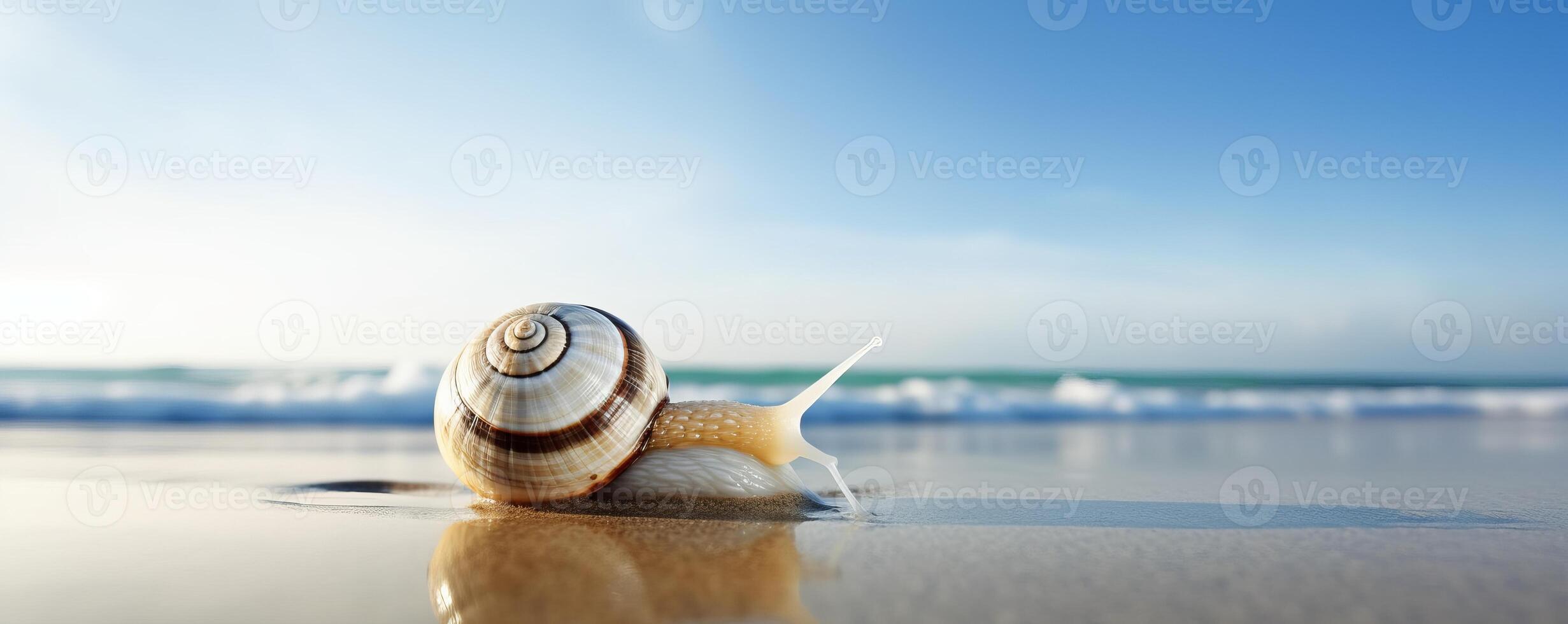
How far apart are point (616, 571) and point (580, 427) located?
3.76 feet

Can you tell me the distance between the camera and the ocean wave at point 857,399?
8.38 metres

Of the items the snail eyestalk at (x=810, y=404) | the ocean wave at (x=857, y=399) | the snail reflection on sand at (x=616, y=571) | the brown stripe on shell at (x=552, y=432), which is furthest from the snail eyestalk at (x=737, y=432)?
the ocean wave at (x=857, y=399)

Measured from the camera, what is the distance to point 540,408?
3.32 m

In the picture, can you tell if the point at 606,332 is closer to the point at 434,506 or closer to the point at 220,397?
the point at 434,506

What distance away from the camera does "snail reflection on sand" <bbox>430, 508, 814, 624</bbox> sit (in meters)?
1.94

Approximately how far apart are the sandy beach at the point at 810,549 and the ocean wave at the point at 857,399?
378 cm

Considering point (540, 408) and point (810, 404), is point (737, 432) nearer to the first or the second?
point (810, 404)

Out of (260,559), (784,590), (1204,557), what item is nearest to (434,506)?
(260,559)

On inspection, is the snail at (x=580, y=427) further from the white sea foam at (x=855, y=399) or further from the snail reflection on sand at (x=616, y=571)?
the white sea foam at (x=855, y=399)

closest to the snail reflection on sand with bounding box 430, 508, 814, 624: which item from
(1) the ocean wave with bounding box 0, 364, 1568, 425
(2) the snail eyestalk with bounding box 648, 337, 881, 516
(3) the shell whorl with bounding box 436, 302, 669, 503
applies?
(3) the shell whorl with bounding box 436, 302, 669, 503

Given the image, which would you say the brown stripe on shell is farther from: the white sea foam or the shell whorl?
the white sea foam

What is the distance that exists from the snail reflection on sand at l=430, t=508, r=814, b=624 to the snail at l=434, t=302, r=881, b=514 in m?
0.30

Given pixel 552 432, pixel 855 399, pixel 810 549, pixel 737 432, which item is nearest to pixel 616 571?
pixel 810 549

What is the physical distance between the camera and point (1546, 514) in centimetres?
328
